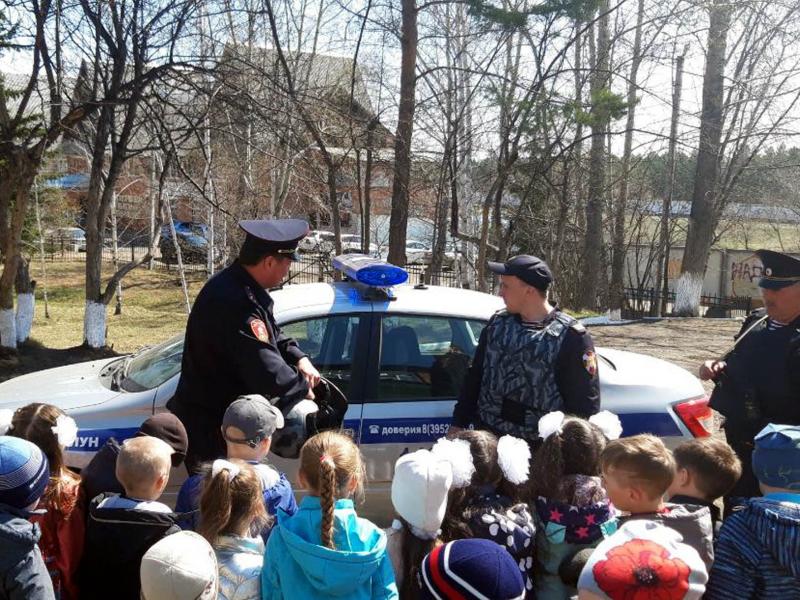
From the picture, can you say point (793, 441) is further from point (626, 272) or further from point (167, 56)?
point (626, 272)

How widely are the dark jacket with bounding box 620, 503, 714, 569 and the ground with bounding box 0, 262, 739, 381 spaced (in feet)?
24.0

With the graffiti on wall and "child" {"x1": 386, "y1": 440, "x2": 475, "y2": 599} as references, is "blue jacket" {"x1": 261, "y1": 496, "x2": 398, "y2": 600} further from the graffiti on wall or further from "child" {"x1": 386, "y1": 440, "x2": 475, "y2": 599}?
the graffiti on wall

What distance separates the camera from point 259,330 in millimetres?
3184

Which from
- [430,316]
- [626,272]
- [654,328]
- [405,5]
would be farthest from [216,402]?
[626,272]

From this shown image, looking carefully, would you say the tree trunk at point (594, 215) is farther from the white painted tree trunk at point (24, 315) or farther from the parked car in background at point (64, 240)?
the parked car in background at point (64, 240)

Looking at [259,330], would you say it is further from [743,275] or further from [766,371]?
[743,275]

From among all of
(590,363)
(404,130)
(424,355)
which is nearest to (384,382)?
(424,355)

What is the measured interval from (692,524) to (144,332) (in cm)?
1242

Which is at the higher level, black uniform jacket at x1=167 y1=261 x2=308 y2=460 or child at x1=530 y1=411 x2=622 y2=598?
black uniform jacket at x1=167 y1=261 x2=308 y2=460

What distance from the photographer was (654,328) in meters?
13.2

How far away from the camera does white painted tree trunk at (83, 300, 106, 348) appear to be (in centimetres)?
1012

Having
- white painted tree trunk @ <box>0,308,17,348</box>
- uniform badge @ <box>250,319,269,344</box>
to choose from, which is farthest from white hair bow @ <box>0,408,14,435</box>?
white painted tree trunk @ <box>0,308,17,348</box>

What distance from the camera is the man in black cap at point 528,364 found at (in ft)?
11.0

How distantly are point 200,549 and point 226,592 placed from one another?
0.75 ft
